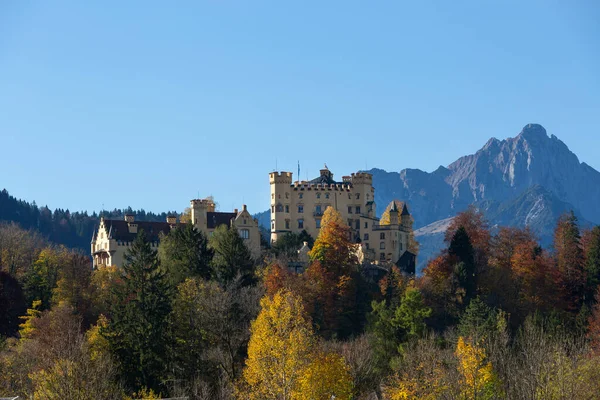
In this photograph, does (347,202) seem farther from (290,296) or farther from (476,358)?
(476,358)

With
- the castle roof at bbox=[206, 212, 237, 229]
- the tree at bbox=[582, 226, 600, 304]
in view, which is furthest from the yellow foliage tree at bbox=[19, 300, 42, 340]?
the tree at bbox=[582, 226, 600, 304]

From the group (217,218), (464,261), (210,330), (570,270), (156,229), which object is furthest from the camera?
(156,229)

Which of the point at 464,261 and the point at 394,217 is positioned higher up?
the point at 394,217

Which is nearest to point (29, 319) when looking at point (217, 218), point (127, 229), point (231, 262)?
point (231, 262)

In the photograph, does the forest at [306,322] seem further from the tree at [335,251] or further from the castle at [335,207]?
the castle at [335,207]

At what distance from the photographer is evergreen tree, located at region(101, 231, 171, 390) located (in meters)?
81.2

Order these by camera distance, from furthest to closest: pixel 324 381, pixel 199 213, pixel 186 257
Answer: pixel 199 213 < pixel 186 257 < pixel 324 381

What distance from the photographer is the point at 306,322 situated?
3738 inches

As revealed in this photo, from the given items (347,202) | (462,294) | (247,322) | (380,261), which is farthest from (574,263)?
(247,322)

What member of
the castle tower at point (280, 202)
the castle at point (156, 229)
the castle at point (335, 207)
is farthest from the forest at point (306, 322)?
the castle tower at point (280, 202)

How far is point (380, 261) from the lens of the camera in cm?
12388

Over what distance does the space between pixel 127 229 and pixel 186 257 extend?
29.3 m

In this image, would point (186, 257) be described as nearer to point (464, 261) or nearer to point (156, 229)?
point (464, 261)

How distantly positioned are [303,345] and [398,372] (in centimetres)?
1437
